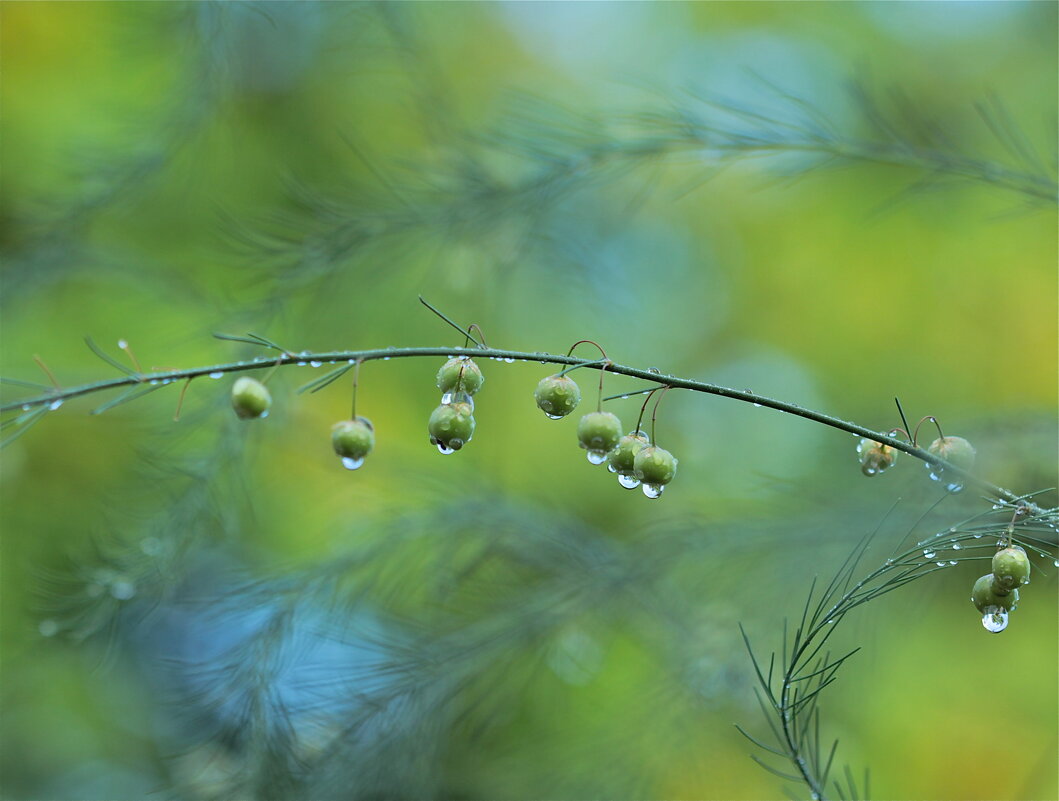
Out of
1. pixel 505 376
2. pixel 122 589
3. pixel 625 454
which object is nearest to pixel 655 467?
pixel 625 454

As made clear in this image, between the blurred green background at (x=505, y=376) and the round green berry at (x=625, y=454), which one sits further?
the blurred green background at (x=505, y=376)

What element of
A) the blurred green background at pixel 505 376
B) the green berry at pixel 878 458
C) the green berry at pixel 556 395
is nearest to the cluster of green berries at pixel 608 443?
the green berry at pixel 556 395

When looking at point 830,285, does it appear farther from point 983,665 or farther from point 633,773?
point 633,773

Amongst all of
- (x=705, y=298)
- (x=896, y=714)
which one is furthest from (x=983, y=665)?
(x=705, y=298)

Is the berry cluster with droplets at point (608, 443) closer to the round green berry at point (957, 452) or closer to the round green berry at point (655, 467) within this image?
the round green berry at point (655, 467)

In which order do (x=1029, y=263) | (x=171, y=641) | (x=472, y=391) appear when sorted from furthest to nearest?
(x=1029, y=263)
(x=171, y=641)
(x=472, y=391)

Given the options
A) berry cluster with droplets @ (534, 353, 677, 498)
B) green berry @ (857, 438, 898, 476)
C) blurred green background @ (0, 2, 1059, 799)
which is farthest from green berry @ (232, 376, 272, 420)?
blurred green background @ (0, 2, 1059, 799)
